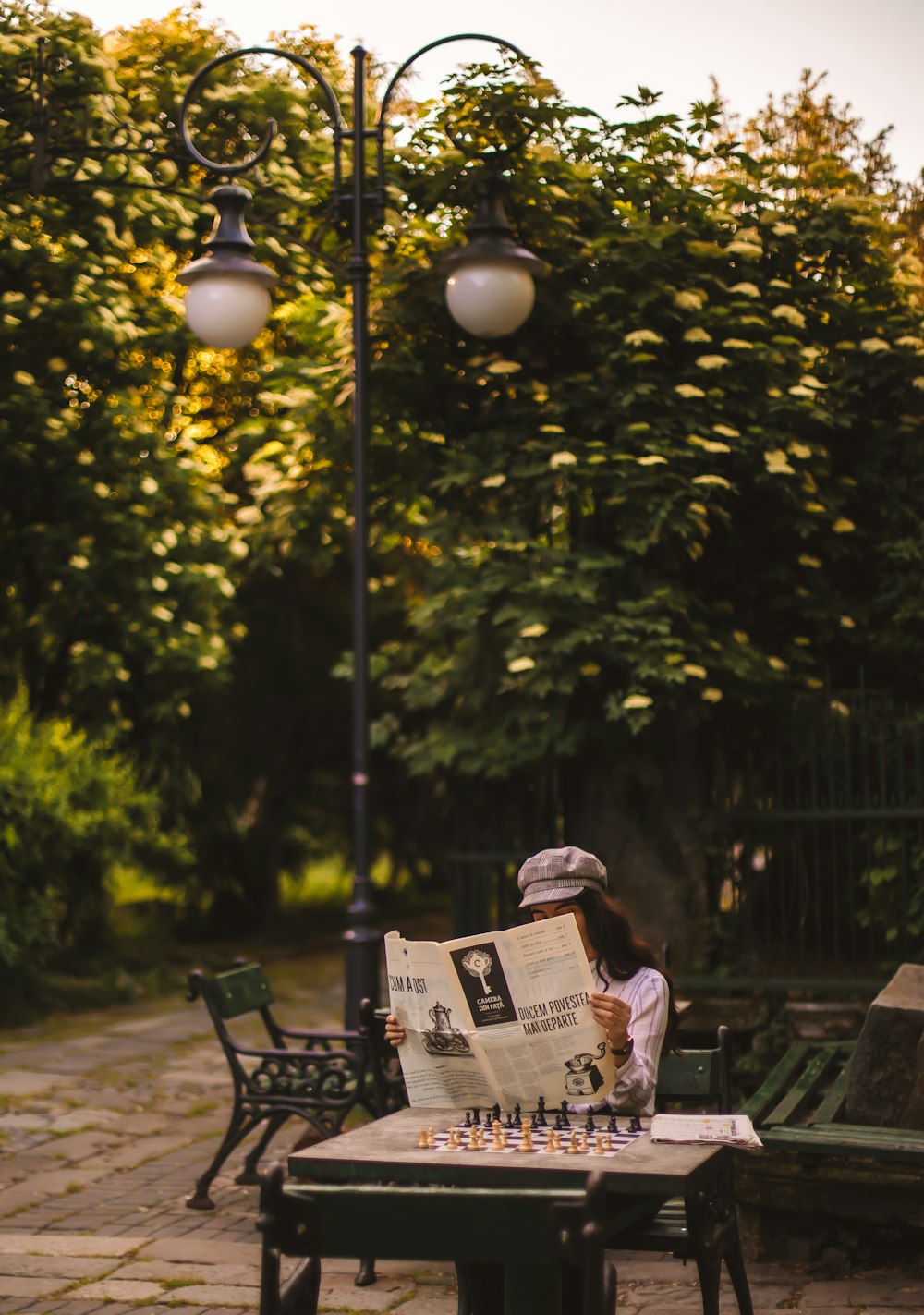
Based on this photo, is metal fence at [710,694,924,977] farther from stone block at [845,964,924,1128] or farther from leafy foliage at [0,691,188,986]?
leafy foliage at [0,691,188,986]

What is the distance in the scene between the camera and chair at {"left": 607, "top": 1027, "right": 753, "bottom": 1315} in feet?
12.8

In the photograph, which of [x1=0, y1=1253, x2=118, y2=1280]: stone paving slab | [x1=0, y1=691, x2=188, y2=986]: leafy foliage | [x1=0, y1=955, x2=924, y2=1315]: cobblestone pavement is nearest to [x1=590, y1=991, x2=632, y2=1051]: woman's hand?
[x1=0, y1=955, x2=924, y2=1315]: cobblestone pavement

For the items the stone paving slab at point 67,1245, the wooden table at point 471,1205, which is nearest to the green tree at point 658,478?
the stone paving slab at point 67,1245

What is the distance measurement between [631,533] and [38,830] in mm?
6881

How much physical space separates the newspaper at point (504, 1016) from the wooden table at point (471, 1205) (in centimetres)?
22

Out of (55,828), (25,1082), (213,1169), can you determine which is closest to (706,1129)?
(213,1169)

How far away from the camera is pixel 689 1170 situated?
335cm

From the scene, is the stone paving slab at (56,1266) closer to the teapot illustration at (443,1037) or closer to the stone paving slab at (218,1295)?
the stone paving slab at (218,1295)

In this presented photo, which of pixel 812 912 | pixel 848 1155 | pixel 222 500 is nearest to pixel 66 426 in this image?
pixel 222 500

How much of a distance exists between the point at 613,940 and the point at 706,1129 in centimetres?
74

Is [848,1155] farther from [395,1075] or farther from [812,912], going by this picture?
[812,912]

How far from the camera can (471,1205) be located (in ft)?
9.99

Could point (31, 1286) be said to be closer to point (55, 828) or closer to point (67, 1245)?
point (67, 1245)

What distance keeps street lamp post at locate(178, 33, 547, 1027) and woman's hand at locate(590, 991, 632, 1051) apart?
3701mm
